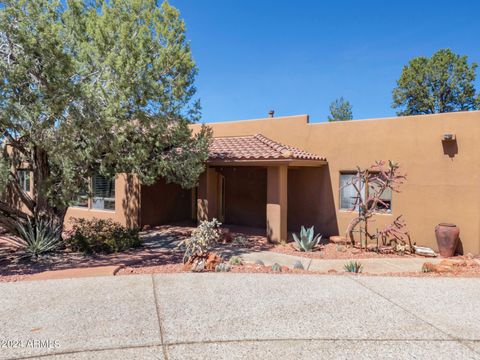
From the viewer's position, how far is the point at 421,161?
36.1 ft

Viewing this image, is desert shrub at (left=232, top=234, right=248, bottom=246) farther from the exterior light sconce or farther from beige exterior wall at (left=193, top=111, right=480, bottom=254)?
the exterior light sconce

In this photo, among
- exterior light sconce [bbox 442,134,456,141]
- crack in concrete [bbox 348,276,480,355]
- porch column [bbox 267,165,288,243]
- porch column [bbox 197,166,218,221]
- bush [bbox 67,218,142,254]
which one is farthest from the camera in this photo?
porch column [bbox 197,166,218,221]

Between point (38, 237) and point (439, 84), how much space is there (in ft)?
110

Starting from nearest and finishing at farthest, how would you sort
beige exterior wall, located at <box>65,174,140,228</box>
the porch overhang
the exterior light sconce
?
the exterior light sconce → the porch overhang → beige exterior wall, located at <box>65,174,140,228</box>

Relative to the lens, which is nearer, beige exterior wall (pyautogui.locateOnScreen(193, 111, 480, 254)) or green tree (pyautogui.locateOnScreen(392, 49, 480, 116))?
beige exterior wall (pyautogui.locateOnScreen(193, 111, 480, 254))

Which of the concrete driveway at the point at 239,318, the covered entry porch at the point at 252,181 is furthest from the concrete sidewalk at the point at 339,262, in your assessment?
the concrete driveway at the point at 239,318

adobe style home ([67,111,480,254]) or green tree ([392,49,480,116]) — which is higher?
green tree ([392,49,480,116])

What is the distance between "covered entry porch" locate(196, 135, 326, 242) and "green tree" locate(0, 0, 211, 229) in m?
1.95

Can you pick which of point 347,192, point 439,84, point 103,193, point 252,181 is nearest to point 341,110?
point 439,84

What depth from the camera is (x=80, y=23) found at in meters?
9.91

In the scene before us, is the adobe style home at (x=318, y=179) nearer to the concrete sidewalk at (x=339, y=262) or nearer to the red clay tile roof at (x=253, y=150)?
the red clay tile roof at (x=253, y=150)

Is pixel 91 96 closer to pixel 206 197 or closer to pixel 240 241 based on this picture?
pixel 206 197

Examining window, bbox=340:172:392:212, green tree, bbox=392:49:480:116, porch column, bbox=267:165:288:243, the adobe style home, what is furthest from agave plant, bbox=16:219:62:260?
green tree, bbox=392:49:480:116

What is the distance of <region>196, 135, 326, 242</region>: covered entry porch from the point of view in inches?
453
